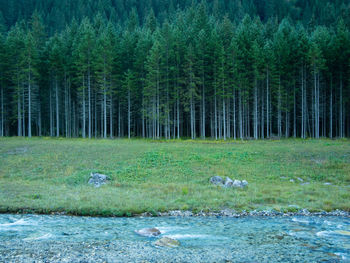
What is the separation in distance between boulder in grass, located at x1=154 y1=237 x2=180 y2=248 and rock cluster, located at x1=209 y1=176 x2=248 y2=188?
841 centimetres

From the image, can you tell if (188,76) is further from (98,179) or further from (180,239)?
(180,239)

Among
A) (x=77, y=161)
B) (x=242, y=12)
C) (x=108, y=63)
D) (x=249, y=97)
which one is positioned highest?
(x=242, y=12)

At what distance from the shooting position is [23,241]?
30.8 feet

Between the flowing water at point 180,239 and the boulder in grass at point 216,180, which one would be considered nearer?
the flowing water at point 180,239

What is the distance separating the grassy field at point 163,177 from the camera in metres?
13.8

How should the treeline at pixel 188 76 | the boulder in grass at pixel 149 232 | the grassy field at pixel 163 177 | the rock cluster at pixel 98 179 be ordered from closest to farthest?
1. the boulder in grass at pixel 149 232
2. the grassy field at pixel 163 177
3. the rock cluster at pixel 98 179
4. the treeline at pixel 188 76

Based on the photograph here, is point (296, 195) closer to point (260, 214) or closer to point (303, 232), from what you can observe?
point (260, 214)

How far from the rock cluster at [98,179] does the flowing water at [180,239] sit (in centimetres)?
571

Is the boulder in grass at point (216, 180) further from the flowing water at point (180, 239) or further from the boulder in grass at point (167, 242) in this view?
the boulder in grass at point (167, 242)

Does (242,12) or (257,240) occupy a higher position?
(242,12)

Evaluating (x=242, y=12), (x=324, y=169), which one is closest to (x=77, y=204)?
(x=324, y=169)

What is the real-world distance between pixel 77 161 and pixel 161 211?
1320cm

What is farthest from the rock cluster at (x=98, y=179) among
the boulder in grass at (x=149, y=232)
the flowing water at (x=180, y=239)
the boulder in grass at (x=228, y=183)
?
the boulder in grass at (x=149, y=232)

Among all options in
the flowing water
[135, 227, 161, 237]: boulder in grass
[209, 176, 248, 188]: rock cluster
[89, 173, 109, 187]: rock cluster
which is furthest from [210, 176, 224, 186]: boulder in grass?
[135, 227, 161, 237]: boulder in grass
